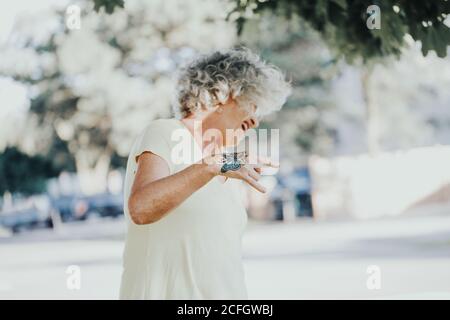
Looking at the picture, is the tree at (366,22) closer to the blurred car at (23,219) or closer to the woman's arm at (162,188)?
the woman's arm at (162,188)

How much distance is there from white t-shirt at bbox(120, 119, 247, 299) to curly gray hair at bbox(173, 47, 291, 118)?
0.11 m

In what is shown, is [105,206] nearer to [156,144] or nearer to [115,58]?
[115,58]

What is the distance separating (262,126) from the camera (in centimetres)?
1703

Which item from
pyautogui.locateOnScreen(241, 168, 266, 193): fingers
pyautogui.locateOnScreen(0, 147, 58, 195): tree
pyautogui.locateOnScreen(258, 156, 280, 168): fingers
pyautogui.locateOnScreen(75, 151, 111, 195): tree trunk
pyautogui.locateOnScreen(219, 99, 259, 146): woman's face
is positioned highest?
pyautogui.locateOnScreen(0, 147, 58, 195): tree

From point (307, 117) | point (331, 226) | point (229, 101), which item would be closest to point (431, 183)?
point (331, 226)

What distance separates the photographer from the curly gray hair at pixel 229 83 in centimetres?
164

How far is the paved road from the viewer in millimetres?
6164

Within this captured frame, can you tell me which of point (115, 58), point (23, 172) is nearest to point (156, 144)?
point (115, 58)

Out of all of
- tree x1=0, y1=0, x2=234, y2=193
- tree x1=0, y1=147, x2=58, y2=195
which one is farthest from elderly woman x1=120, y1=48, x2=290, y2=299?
tree x1=0, y1=147, x2=58, y2=195

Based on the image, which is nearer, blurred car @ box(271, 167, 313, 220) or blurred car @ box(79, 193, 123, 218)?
blurred car @ box(271, 167, 313, 220)

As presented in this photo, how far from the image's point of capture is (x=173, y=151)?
59.9 inches

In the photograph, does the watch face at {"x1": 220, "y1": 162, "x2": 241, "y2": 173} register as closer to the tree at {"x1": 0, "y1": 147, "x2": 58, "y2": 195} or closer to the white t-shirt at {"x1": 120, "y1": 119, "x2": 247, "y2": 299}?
the white t-shirt at {"x1": 120, "y1": 119, "x2": 247, "y2": 299}

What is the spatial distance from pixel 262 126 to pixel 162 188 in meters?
15.7

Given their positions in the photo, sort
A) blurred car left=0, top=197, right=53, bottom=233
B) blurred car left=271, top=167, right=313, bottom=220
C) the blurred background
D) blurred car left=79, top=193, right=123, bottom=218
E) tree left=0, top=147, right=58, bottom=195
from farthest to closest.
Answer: tree left=0, top=147, right=58, bottom=195 → blurred car left=79, top=193, right=123, bottom=218 → blurred car left=0, top=197, right=53, bottom=233 → blurred car left=271, top=167, right=313, bottom=220 → the blurred background
